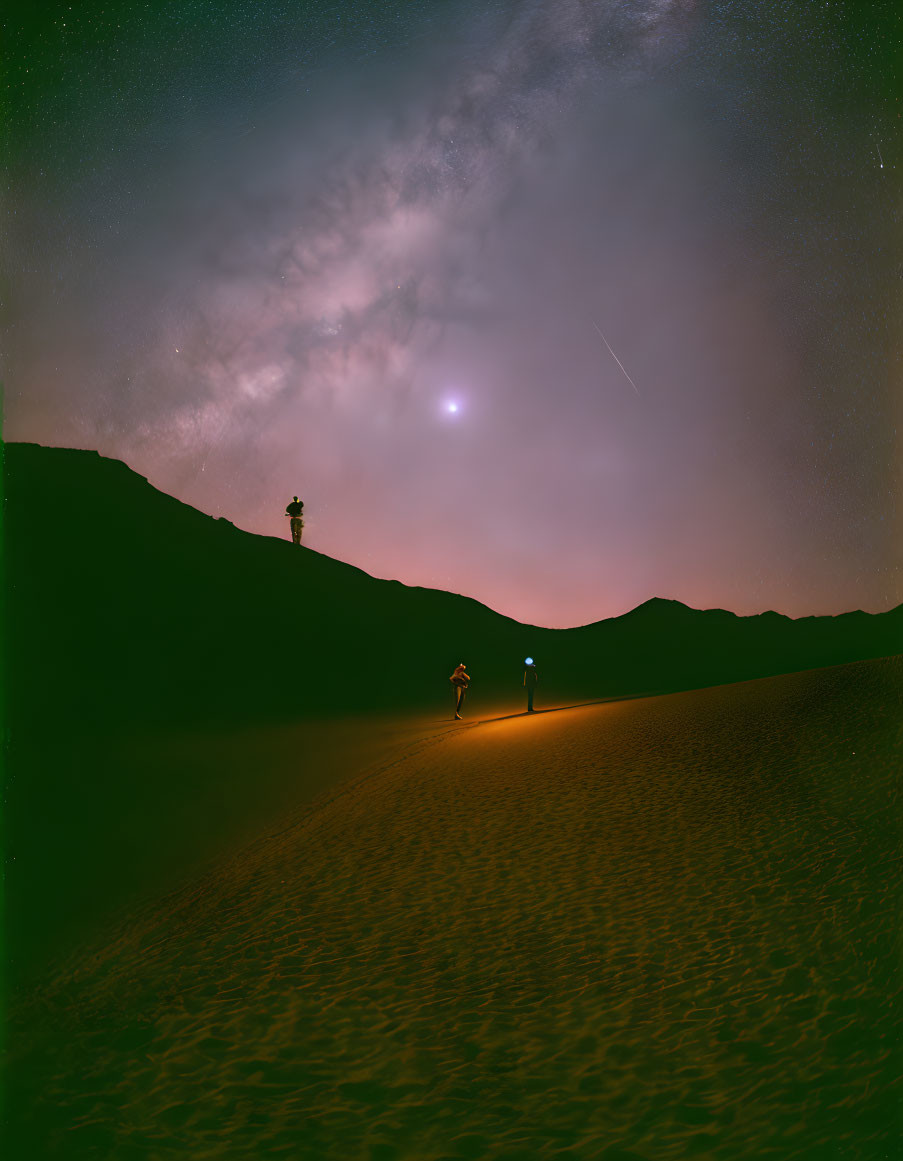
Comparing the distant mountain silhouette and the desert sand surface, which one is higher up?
the distant mountain silhouette

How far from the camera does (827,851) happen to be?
7625 mm

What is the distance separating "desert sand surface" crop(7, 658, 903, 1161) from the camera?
14.2ft

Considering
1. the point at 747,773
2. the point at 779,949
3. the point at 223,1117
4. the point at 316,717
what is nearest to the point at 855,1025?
the point at 779,949

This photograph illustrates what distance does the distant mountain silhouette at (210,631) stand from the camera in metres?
34.8

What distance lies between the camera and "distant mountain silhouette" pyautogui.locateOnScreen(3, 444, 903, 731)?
34.8 meters

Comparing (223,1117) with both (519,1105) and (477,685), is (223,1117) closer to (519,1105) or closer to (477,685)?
(519,1105)

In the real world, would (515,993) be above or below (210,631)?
below

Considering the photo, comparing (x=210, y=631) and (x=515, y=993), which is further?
(x=210, y=631)

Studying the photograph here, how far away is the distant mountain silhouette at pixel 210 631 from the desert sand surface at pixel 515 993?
17518 millimetres

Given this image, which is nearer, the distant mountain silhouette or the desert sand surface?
the desert sand surface

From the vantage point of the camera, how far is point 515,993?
569 centimetres

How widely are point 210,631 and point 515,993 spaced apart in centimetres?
4104

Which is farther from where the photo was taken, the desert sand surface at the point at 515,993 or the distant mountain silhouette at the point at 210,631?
the distant mountain silhouette at the point at 210,631

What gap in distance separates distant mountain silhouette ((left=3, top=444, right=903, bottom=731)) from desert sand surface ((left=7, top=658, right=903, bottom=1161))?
17518mm
